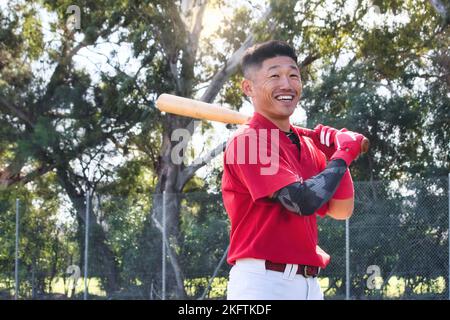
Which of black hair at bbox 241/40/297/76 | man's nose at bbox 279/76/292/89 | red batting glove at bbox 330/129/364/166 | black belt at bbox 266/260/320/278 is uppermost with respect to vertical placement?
black hair at bbox 241/40/297/76

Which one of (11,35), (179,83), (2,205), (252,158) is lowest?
(252,158)

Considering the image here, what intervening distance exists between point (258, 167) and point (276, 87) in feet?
1.39

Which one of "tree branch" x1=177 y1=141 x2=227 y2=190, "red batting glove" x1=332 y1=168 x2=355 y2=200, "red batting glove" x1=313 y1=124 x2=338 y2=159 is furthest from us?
"tree branch" x1=177 y1=141 x2=227 y2=190

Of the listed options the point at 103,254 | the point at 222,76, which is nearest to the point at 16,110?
the point at 222,76

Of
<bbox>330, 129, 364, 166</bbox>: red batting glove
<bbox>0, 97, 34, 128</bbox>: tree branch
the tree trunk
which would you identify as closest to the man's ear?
<bbox>330, 129, 364, 166</bbox>: red batting glove

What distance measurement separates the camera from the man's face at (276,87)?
368cm

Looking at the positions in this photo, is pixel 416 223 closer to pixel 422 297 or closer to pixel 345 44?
pixel 422 297

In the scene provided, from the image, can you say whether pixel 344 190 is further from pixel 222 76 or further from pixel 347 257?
pixel 222 76

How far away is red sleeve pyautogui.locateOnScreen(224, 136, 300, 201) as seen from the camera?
11.3 ft

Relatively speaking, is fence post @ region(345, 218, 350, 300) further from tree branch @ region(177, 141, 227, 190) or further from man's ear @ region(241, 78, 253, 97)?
man's ear @ region(241, 78, 253, 97)

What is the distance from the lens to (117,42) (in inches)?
667

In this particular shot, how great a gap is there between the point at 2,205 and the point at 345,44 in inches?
297
